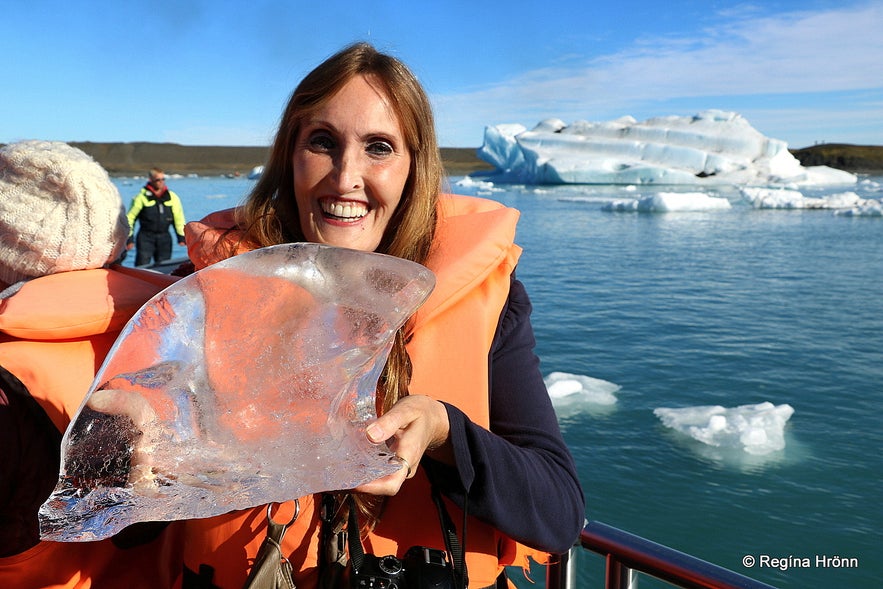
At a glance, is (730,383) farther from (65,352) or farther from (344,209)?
(65,352)

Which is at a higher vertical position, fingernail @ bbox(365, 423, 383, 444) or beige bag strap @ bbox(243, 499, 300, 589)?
fingernail @ bbox(365, 423, 383, 444)

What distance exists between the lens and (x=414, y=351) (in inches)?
45.1

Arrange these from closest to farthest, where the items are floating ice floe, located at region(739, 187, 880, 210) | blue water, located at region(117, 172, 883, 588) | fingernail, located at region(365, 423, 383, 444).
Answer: fingernail, located at region(365, 423, 383, 444), blue water, located at region(117, 172, 883, 588), floating ice floe, located at region(739, 187, 880, 210)

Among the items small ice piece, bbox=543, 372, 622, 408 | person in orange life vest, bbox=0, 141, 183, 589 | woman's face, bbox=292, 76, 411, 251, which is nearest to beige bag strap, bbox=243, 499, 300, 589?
person in orange life vest, bbox=0, 141, 183, 589

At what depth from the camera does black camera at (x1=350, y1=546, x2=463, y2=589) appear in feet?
3.27

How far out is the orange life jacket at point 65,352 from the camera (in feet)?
3.47

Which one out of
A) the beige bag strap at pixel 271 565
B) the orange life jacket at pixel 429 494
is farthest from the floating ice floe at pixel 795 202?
the beige bag strap at pixel 271 565

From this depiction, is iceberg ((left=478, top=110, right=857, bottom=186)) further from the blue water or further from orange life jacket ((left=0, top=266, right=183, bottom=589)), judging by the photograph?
orange life jacket ((left=0, top=266, right=183, bottom=589))

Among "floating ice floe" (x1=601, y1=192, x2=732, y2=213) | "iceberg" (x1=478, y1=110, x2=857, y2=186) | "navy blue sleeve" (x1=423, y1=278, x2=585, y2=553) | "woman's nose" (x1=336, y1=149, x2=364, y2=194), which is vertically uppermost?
"iceberg" (x1=478, y1=110, x2=857, y2=186)

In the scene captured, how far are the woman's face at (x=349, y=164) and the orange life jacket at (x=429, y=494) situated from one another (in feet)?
0.51

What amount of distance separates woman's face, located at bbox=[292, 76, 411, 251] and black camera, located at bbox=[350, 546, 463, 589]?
1.56 feet

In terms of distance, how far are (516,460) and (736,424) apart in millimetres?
4499

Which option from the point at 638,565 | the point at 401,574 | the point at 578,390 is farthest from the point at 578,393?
the point at 401,574

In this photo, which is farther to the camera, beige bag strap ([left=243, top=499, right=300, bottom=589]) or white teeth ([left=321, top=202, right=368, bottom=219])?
white teeth ([left=321, top=202, right=368, bottom=219])
